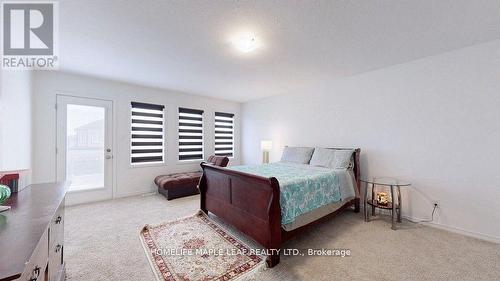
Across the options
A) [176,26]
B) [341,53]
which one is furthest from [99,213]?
[341,53]

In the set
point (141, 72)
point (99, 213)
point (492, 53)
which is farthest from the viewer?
point (141, 72)

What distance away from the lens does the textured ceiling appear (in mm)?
1824

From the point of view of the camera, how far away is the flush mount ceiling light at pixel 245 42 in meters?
2.32

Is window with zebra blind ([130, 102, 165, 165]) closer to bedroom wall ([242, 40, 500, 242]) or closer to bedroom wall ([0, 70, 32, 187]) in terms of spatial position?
bedroom wall ([0, 70, 32, 187])

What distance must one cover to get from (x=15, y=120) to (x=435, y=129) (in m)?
5.66

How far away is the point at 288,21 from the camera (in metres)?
2.02

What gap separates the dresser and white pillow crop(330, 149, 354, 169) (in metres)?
3.40

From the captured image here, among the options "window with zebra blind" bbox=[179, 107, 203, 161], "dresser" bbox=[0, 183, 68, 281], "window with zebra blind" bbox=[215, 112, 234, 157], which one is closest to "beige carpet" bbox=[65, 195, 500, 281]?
"dresser" bbox=[0, 183, 68, 281]

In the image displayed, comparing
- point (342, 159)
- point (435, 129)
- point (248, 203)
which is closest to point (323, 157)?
point (342, 159)

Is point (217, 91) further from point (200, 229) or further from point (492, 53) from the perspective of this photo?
point (492, 53)

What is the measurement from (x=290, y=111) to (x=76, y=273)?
4.36m

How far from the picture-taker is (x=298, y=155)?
13.2 feet

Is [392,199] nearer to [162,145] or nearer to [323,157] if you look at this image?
[323,157]

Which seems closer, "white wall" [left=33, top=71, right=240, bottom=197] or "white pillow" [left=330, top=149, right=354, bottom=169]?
"white pillow" [left=330, top=149, right=354, bottom=169]
